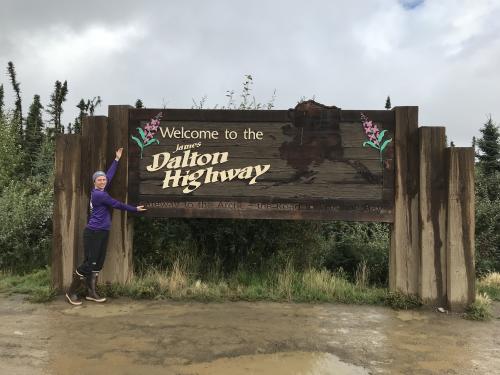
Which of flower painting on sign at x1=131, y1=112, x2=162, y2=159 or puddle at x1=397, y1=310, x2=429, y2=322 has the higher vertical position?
flower painting on sign at x1=131, y1=112, x2=162, y2=159

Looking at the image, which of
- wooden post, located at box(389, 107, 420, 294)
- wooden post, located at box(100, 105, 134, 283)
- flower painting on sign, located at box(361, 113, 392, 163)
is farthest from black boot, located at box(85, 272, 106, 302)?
flower painting on sign, located at box(361, 113, 392, 163)

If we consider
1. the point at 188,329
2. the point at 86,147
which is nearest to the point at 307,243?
the point at 188,329

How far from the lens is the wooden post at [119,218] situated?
6.75m

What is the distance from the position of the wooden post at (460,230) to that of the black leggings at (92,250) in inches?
183

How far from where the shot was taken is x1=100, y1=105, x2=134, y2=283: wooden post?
6.75 metres

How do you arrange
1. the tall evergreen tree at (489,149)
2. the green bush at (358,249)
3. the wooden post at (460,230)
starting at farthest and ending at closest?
the tall evergreen tree at (489,149) < the green bush at (358,249) < the wooden post at (460,230)

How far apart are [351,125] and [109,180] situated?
3542 mm

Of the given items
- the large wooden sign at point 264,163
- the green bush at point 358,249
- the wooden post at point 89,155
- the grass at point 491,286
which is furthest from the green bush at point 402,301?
the wooden post at point 89,155

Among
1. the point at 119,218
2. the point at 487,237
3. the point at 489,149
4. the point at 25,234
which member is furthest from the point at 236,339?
the point at 489,149

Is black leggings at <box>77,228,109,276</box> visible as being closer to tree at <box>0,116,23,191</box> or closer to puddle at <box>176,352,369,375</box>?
puddle at <box>176,352,369,375</box>

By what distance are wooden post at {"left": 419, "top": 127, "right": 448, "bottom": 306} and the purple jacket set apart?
13.2 ft

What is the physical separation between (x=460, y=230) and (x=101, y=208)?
189 inches

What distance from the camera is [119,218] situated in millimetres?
6785

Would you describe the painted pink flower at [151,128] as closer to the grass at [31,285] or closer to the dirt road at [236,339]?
the dirt road at [236,339]
